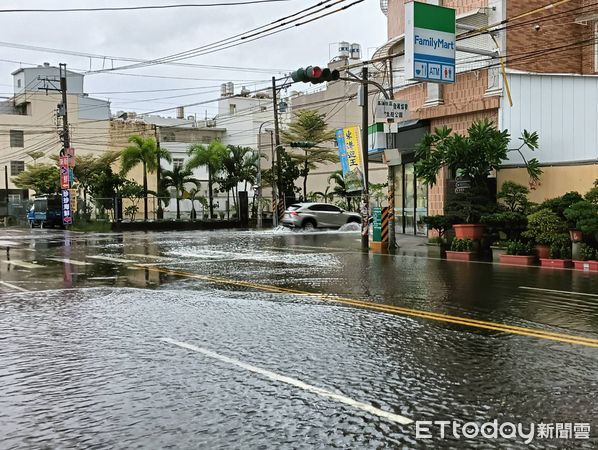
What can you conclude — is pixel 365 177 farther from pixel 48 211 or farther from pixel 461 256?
pixel 48 211

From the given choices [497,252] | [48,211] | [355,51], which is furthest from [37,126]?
[497,252]

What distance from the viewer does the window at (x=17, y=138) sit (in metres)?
70.2

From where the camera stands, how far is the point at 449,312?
30.2 ft

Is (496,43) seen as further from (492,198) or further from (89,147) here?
(89,147)

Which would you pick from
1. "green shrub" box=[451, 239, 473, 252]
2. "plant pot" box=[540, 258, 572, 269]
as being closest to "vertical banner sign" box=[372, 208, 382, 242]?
"green shrub" box=[451, 239, 473, 252]

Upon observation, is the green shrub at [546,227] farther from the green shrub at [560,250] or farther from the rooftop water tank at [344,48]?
the rooftop water tank at [344,48]

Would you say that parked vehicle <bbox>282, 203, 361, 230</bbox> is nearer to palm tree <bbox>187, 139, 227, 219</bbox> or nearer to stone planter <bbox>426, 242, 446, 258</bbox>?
palm tree <bbox>187, 139, 227, 219</bbox>

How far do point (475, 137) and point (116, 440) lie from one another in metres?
17.7

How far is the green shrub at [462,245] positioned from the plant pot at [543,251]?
7.16ft

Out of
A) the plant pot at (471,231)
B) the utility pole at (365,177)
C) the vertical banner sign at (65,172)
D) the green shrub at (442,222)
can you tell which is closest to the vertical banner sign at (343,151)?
the utility pole at (365,177)

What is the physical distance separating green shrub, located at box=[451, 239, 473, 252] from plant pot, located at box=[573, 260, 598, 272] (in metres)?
3.52

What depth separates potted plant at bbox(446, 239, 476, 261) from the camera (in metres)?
18.8

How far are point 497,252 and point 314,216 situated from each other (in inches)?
758

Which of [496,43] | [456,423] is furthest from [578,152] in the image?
[456,423]
